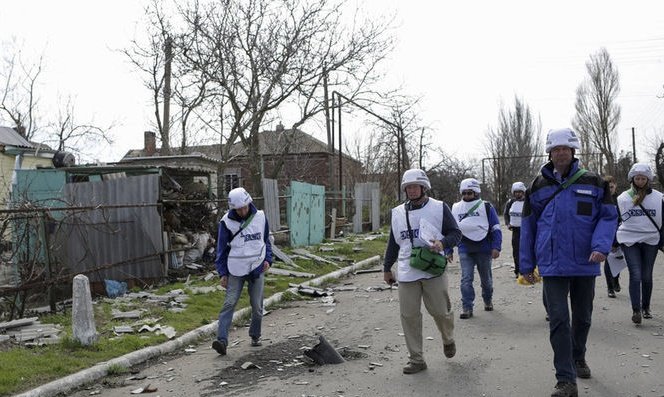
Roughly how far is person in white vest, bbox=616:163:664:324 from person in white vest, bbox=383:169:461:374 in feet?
9.55

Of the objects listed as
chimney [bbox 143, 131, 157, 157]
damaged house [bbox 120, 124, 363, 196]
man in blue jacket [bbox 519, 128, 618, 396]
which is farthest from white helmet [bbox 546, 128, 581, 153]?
chimney [bbox 143, 131, 157, 157]

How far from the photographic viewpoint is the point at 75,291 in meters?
7.40

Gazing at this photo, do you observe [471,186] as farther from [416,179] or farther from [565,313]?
[565,313]

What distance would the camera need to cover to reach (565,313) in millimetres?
4969

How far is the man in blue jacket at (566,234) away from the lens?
4.93m

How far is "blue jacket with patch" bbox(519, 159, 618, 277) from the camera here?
4961 millimetres

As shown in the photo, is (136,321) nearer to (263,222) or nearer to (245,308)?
(245,308)

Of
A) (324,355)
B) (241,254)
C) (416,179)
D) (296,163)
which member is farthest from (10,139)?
(416,179)

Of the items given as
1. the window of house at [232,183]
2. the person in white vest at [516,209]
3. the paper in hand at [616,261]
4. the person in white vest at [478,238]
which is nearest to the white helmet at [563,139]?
the person in white vest at [478,238]

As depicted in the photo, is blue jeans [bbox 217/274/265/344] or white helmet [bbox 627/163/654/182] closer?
blue jeans [bbox 217/274/265/344]

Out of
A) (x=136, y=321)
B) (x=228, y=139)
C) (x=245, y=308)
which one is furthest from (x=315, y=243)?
(x=136, y=321)

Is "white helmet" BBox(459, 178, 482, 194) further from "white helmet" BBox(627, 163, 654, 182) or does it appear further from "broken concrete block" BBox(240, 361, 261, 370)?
"broken concrete block" BBox(240, 361, 261, 370)

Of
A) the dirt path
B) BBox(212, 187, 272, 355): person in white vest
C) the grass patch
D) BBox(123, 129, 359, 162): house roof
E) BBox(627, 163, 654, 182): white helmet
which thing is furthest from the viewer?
BBox(123, 129, 359, 162): house roof

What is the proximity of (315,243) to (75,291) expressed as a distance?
14.7 meters
